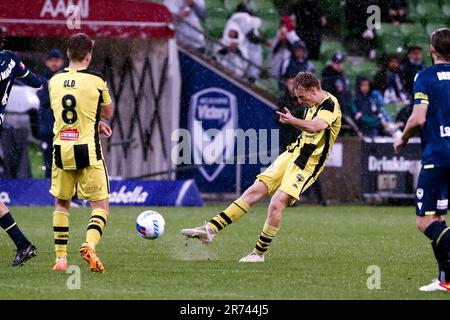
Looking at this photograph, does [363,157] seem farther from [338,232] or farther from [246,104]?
[338,232]

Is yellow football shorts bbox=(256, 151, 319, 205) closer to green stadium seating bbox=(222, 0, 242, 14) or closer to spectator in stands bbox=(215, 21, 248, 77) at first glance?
spectator in stands bbox=(215, 21, 248, 77)

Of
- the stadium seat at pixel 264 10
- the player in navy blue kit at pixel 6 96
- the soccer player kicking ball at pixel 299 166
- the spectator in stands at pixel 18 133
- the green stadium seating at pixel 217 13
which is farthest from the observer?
the stadium seat at pixel 264 10

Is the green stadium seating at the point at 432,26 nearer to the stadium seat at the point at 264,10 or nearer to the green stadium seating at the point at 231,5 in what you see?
the stadium seat at the point at 264,10

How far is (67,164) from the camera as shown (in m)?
9.84

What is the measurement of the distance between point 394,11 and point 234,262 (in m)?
14.3

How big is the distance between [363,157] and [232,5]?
5.15 m

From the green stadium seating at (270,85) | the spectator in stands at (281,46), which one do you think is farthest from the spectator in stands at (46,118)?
the spectator in stands at (281,46)

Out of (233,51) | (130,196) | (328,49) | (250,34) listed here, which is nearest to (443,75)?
(130,196)

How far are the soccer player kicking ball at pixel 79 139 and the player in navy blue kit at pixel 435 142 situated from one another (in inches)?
112

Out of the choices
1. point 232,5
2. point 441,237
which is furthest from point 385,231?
point 232,5

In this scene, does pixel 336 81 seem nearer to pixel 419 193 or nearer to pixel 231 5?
pixel 231 5

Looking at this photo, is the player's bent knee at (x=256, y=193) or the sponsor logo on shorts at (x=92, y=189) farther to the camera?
the player's bent knee at (x=256, y=193)

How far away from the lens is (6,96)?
1072 centimetres

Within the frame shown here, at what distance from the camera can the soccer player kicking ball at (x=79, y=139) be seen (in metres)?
9.77
